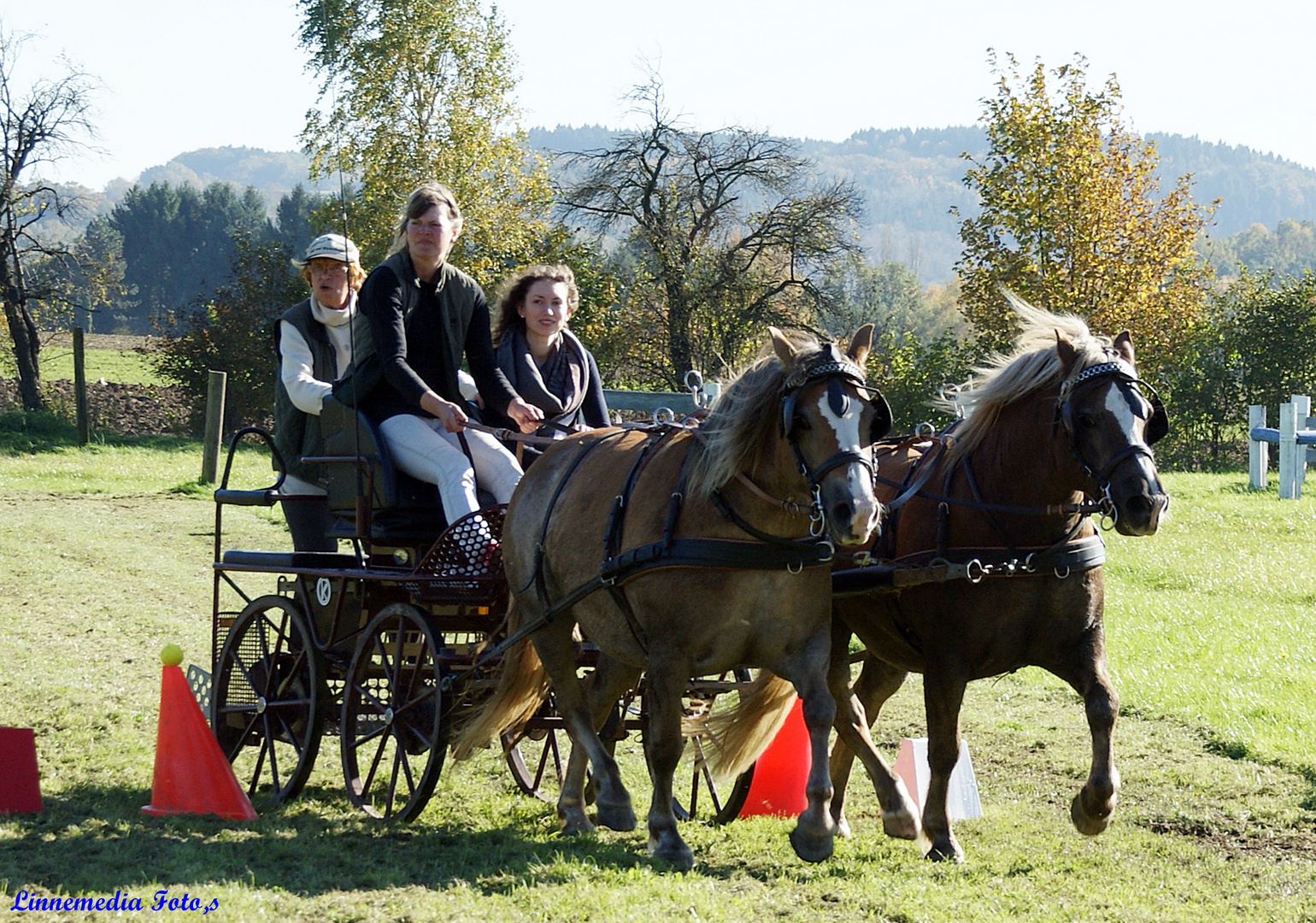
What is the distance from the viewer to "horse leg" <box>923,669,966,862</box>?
4.96 meters

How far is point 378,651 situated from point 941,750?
254 cm

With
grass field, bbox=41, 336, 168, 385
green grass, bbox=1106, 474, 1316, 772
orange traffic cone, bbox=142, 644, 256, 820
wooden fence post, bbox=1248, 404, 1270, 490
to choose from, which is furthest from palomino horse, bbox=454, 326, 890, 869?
grass field, bbox=41, 336, 168, 385

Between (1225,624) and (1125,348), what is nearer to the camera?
(1125,348)

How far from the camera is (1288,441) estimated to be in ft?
54.9

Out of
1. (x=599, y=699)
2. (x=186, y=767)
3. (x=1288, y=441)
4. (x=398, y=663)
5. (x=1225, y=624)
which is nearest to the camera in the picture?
(x=599, y=699)

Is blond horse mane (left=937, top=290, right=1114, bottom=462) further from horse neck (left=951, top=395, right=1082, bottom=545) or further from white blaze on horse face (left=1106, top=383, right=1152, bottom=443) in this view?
white blaze on horse face (left=1106, top=383, right=1152, bottom=443)

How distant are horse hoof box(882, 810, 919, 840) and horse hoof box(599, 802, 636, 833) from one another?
3.11ft

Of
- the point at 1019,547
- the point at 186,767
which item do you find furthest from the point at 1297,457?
the point at 186,767

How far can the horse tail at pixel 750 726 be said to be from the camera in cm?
533

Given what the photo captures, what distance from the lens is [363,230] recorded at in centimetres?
2861

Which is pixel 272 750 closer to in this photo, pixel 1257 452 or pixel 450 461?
pixel 450 461

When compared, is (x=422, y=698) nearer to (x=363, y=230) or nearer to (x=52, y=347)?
(x=363, y=230)

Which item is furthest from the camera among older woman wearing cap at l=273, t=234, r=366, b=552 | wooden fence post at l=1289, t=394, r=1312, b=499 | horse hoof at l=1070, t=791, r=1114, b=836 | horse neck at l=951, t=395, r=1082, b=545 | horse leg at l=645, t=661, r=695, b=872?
wooden fence post at l=1289, t=394, r=1312, b=499

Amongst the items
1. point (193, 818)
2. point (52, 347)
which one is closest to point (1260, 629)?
point (193, 818)
